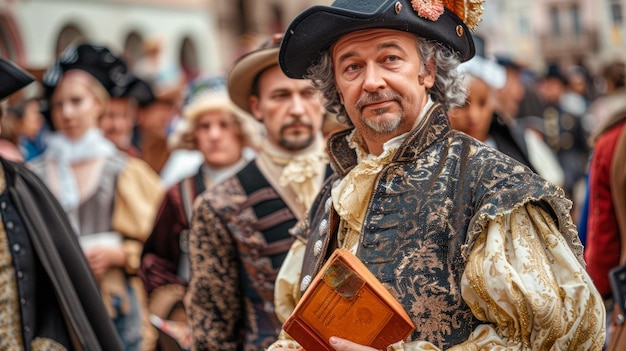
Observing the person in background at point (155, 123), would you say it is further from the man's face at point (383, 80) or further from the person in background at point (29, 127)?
the man's face at point (383, 80)

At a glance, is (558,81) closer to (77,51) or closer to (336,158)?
(77,51)

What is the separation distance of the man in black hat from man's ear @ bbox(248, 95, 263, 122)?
0.90m

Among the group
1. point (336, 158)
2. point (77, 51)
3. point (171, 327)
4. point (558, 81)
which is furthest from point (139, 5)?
point (336, 158)

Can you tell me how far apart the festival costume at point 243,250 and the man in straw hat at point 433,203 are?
1028 millimetres

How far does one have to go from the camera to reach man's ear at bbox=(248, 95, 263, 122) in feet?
14.9

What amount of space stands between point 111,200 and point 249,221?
7.82ft

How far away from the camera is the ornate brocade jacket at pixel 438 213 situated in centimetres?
275

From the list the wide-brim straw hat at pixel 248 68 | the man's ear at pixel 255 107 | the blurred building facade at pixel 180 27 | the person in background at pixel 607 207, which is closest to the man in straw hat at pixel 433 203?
the wide-brim straw hat at pixel 248 68

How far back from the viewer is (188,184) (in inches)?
220

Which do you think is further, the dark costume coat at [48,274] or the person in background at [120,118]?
the person in background at [120,118]

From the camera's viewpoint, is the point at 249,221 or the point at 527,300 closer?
the point at 527,300

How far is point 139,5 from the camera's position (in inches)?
984

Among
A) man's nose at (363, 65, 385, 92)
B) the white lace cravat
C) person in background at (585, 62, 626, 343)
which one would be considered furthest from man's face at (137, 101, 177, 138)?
man's nose at (363, 65, 385, 92)

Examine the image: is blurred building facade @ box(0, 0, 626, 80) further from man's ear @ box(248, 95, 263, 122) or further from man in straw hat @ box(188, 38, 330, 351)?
Answer: man in straw hat @ box(188, 38, 330, 351)
